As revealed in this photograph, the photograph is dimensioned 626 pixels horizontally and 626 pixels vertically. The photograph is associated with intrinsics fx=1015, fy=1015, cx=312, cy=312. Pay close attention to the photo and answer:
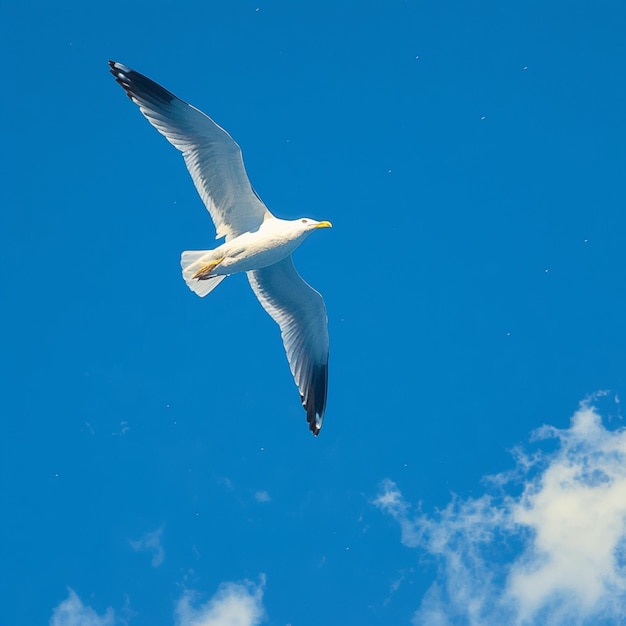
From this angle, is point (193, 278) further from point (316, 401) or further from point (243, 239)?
point (316, 401)

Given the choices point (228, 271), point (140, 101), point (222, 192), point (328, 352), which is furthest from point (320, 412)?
point (140, 101)

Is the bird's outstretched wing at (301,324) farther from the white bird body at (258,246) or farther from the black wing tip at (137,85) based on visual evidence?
the black wing tip at (137,85)

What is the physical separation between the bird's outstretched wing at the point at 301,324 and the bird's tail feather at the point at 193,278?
865mm

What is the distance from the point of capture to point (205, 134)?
12.0 metres

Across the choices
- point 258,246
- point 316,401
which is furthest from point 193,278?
point 316,401

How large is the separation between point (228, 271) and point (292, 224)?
3.27ft

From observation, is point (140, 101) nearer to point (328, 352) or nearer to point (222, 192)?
point (222, 192)

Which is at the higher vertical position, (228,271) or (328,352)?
(328,352)

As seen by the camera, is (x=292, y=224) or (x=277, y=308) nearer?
(x=292, y=224)

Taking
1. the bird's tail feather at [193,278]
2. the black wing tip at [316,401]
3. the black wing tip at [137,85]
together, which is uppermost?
the black wing tip at [316,401]

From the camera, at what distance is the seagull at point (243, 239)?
1191 centimetres

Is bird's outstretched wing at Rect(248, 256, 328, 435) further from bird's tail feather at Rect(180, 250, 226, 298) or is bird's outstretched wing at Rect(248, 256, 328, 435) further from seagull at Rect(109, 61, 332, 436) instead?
bird's tail feather at Rect(180, 250, 226, 298)

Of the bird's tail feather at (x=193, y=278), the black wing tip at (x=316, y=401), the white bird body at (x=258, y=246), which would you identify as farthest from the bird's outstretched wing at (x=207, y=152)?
the black wing tip at (x=316, y=401)

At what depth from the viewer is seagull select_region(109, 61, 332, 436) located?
11.9 meters
